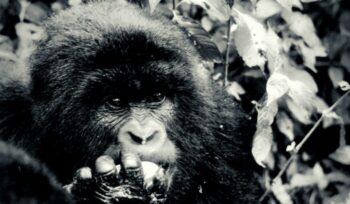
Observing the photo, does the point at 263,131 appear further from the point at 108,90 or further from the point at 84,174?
the point at 84,174

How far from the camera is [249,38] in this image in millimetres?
3432

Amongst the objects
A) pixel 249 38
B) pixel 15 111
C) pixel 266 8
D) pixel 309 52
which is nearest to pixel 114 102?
pixel 15 111

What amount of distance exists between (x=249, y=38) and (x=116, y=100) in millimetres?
723

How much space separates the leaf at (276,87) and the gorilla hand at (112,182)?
640 millimetres

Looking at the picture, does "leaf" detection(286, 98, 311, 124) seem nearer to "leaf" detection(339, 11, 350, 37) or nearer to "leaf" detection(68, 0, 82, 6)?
"leaf" detection(339, 11, 350, 37)

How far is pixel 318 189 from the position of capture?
4.56 metres

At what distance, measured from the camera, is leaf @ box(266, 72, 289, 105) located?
3.23 metres

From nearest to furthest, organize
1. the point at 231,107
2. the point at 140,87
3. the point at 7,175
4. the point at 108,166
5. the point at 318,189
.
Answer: the point at 7,175
the point at 108,166
the point at 140,87
the point at 231,107
the point at 318,189

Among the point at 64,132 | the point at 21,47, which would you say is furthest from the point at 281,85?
the point at 21,47

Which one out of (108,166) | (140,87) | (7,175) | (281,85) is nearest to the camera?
(7,175)

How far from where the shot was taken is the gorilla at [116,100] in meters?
3.41

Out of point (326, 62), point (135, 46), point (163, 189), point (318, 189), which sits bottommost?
point (318, 189)

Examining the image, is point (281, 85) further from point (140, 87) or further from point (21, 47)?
point (21, 47)

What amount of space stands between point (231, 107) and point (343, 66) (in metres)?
1.07
